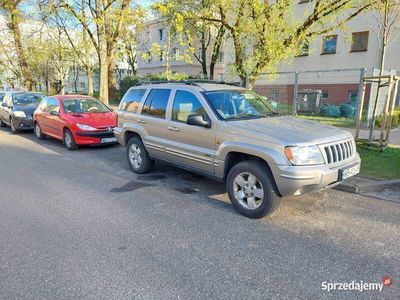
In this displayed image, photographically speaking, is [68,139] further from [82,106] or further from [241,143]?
[241,143]

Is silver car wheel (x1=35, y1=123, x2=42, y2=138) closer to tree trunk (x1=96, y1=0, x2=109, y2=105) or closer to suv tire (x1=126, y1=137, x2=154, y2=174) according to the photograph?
tree trunk (x1=96, y1=0, x2=109, y2=105)

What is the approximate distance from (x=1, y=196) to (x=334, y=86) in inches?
777

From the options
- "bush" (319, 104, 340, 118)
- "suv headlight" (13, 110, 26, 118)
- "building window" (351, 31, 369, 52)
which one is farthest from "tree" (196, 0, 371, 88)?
"building window" (351, 31, 369, 52)

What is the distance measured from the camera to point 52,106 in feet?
30.2

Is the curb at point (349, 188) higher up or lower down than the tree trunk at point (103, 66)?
lower down

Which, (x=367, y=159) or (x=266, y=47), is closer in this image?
(x=367, y=159)

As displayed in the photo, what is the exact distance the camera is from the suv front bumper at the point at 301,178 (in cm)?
359

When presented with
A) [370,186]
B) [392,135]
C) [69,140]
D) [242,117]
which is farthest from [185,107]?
[392,135]

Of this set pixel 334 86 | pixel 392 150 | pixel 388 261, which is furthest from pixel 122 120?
pixel 334 86

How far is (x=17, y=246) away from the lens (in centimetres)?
334

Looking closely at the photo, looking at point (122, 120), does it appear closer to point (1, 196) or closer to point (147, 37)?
point (1, 196)

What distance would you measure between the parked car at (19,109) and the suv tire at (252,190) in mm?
9682

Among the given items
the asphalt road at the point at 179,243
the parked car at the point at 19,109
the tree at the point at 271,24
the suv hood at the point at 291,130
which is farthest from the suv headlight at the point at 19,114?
the suv hood at the point at 291,130

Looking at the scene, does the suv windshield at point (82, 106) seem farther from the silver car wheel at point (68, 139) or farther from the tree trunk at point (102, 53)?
the tree trunk at point (102, 53)
